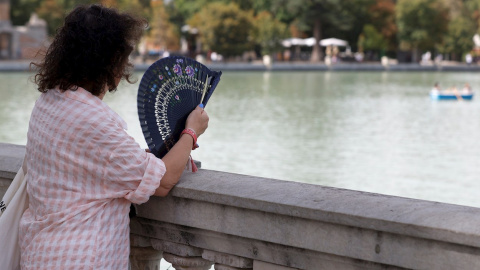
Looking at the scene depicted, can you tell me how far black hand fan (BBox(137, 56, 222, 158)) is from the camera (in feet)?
8.82

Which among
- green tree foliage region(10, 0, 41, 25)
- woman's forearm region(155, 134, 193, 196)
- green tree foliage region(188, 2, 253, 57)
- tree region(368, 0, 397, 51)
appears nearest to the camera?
woman's forearm region(155, 134, 193, 196)

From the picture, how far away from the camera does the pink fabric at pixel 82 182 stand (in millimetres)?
2391

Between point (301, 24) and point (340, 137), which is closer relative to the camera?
point (340, 137)

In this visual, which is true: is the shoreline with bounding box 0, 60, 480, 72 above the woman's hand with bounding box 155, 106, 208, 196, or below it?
below

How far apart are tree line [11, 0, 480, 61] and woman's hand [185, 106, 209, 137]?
59.5 metres

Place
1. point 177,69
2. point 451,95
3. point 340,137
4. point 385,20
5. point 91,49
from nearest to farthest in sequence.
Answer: point 91,49, point 177,69, point 340,137, point 451,95, point 385,20

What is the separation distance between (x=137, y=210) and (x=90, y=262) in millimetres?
463

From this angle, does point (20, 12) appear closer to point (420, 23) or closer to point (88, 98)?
point (420, 23)

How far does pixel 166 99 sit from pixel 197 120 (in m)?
0.12

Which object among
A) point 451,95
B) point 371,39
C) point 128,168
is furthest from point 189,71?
point 371,39

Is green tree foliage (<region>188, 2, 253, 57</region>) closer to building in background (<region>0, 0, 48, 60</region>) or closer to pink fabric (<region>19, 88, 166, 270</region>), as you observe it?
building in background (<region>0, 0, 48, 60</region>)

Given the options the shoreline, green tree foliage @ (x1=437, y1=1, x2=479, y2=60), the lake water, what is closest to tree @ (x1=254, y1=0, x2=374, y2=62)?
the shoreline

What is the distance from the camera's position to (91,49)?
7.95 feet

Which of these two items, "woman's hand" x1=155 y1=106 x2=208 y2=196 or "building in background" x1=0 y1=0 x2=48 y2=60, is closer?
"woman's hand" x1=155 y1=106 x2=208 y2=196
